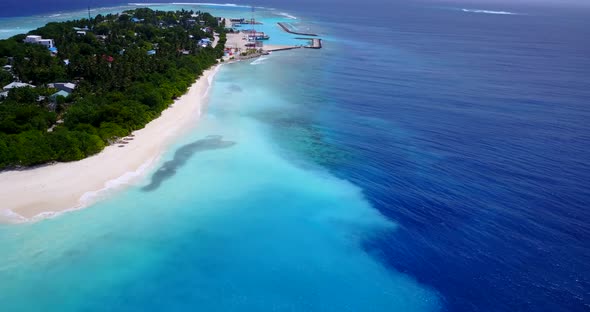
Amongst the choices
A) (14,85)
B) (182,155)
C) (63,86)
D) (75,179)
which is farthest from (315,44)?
(75,179)

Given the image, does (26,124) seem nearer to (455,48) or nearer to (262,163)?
(262,163)

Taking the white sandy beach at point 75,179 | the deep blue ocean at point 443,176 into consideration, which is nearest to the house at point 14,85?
the white sandy beach at point 75,179

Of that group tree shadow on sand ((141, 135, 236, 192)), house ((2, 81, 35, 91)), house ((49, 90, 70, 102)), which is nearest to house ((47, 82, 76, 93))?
house ((49, 90, 70, 102))

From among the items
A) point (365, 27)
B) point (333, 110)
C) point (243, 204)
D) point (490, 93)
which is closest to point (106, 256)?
point (243, 204)

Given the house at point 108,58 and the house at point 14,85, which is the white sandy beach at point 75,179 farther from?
the house at point 108,58

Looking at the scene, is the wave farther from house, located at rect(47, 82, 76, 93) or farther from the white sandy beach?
the white sandy beach
